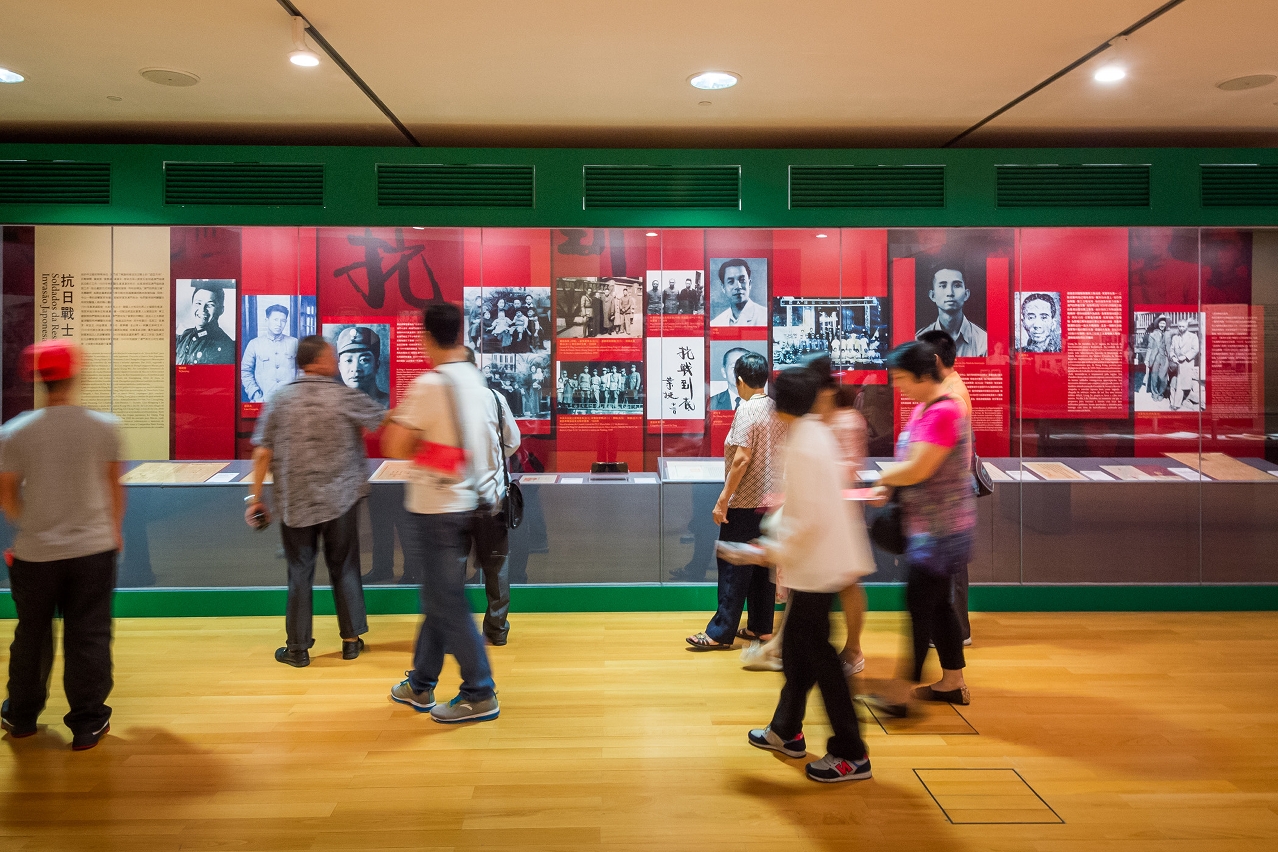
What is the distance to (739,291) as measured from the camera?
18.0ft

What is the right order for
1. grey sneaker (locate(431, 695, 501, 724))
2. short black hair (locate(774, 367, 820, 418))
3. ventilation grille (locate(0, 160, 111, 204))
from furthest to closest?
ventilation grille (locate(0, 160, 111, 204)), grey sneaker (locate(431, 695, 501, 724)), short black hair (locate(774, 367, 820, 418))

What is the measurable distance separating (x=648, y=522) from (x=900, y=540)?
7.18ft

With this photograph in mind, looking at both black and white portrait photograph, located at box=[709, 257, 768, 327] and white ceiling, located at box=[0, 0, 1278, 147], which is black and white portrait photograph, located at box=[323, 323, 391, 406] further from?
black and white portrait photograph, located at box=[709, 257, 768, 327]

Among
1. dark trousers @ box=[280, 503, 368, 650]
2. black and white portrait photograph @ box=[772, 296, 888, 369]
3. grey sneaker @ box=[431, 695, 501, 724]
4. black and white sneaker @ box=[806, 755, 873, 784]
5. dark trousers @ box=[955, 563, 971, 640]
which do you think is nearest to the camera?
black and white sneaker @ box=[806, 755, 873, 784]

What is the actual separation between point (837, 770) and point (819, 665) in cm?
41

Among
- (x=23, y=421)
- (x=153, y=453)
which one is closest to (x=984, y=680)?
(x=23, y=421)

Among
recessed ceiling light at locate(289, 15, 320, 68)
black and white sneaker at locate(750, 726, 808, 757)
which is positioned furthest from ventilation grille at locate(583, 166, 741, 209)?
black and white sneaker at locate(750, 726, 808, 757)

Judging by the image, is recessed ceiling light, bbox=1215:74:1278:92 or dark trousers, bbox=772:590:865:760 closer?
dark trousers, bbox=772:590:865:760

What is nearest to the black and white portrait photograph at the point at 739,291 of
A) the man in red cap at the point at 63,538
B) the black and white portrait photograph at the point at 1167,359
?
the black and white portrait photograph at the point at 1167,359

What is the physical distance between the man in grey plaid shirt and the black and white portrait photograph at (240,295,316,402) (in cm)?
137

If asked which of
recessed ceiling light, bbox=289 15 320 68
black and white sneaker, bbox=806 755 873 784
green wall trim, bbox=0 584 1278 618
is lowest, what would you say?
black and white sneaker, bbox=806 755 873 784

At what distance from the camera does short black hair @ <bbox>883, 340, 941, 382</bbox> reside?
3.18 meters

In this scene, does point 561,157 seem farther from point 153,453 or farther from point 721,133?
point 153,453

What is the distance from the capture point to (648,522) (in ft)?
17.1
